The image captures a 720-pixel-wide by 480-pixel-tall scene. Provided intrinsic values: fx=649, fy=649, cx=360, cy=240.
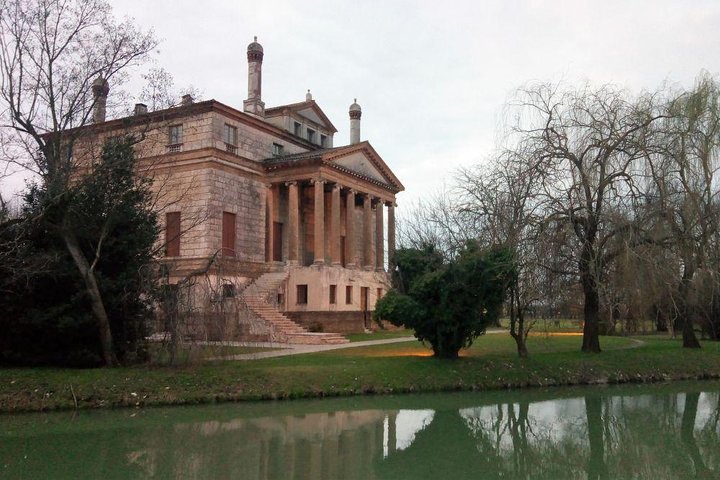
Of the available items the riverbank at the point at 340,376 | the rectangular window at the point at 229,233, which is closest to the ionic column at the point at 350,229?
A: the rectangular window at the point at 229,233

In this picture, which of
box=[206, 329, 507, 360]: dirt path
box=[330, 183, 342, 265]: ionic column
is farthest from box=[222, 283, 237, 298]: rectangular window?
box=[330, 183, 342, 265]: ionic column

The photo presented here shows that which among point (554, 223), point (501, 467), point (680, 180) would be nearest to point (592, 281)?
point (554, 223)

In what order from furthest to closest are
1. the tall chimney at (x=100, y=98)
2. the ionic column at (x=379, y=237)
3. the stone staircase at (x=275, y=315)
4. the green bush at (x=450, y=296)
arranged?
the ionic column at (x=379, y=237)
the stone staircase at (x=275, y=315)
the green bush at (x=450, y=296)
the tall chimney at (x=100, y=98)

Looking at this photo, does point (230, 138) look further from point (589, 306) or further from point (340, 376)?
point (589, 306)

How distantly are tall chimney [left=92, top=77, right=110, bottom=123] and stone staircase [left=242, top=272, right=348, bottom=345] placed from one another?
11.2m

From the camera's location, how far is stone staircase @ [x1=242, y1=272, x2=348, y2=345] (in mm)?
31234

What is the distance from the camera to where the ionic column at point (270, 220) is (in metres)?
40.9

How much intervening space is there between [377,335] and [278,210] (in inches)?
427

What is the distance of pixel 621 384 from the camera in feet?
78.4

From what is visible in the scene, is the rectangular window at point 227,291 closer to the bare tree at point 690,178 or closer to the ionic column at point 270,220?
the bare tree at point 690,178

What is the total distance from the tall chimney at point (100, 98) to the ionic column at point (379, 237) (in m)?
27.0

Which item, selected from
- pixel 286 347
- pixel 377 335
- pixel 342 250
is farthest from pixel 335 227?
pixel 286 347

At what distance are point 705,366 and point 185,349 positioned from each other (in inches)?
824

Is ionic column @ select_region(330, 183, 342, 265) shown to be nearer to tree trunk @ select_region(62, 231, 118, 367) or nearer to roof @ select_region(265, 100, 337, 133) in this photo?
roof @ select_region(265, 100, 337, 133)
